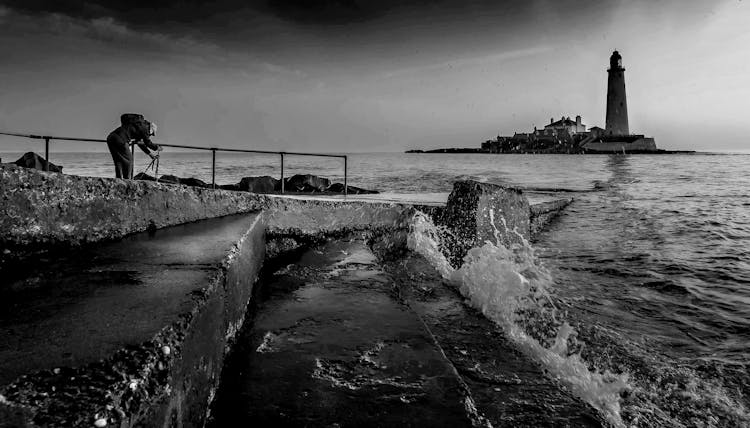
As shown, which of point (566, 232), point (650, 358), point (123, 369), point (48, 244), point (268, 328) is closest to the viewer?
point (123, 369)

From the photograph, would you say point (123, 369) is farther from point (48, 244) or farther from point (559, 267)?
point (559, 267)

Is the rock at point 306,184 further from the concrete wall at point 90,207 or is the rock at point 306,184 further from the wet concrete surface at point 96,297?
the wet concrete surface at point 96,297

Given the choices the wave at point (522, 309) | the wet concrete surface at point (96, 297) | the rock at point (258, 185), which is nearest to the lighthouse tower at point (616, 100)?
the rock at point (258, 185)

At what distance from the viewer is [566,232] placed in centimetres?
1165

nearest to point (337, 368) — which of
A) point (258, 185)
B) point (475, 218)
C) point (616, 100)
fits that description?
point (475, 218)

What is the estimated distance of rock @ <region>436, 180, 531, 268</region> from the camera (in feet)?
17.7

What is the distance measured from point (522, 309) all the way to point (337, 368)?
9.94 ft

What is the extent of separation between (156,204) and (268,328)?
64.8 inches

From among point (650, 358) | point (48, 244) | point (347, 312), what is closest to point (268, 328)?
point (347, 312)

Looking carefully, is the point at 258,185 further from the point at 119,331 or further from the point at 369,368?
the point at 119,331

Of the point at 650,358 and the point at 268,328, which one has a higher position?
the point at 268,328

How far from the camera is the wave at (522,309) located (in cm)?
296

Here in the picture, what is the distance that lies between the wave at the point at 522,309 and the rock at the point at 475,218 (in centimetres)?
11

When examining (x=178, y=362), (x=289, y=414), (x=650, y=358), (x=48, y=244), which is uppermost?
(x=48, y=244)
